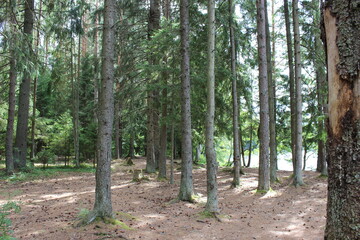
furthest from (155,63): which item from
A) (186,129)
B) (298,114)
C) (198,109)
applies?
(298,114)

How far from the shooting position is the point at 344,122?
1.89 metres

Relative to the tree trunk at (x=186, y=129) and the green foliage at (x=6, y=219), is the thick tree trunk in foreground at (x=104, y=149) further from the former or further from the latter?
the tree trunk at (x=186, y=129)

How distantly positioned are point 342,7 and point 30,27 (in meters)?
15.0

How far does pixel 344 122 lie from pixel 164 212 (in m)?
6.54

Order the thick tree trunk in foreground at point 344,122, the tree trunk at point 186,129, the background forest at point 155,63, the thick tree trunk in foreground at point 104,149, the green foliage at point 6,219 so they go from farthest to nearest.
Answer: the background forest at point 155,63 → the tree trunk at point 186,129 → the thick tree trunk in foreground at point 104,149 → the green foliage at point 6,219 → the thick tree trunk in foreground at point 344,122

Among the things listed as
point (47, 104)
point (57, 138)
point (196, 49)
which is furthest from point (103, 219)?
point (47, 104)

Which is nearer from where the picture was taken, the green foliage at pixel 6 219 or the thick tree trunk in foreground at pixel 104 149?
the green foliage at pixel 6 219

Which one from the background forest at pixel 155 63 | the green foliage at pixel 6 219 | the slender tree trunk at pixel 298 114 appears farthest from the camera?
the slender tree trunk at pixel 298 114

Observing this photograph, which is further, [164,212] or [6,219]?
[164,212]

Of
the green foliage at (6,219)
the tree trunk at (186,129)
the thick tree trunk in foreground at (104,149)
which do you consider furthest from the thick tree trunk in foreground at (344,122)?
the tree trunk at (186,129)

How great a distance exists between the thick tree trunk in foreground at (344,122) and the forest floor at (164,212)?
4.22m

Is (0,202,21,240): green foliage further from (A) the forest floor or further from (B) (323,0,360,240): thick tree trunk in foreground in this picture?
(B) (323,0,360,240): thick tree trunk in foreground

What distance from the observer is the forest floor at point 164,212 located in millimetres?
5770

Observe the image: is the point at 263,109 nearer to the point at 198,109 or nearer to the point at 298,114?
the point at 298,114
